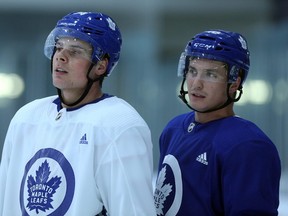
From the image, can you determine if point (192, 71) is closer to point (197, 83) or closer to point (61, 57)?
point (197, 83)

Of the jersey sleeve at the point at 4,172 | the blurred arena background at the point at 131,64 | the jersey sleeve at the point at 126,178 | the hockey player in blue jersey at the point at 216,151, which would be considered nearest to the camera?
the jersey sleeve at the point at 126,178

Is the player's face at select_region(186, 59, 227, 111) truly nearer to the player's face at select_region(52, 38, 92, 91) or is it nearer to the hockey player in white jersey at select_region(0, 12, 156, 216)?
the hockey player in white jersey at select_region(0, 12, 156, 216)

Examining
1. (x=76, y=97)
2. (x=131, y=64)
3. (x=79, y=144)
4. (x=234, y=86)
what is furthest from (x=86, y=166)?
(x=131, y=64)

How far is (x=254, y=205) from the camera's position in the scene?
207cm

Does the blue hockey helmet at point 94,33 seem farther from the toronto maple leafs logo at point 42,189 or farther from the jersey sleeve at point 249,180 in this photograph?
the jersey sleeve at point 249,180

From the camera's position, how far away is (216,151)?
7.06 ft

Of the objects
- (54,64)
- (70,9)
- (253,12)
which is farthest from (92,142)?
(253,12)

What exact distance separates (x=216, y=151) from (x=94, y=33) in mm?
498

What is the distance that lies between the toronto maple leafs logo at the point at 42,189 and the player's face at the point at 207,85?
0.50 metres

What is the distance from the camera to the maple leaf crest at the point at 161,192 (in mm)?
2259

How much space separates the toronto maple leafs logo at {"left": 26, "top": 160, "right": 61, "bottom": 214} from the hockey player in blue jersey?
0.39 meters

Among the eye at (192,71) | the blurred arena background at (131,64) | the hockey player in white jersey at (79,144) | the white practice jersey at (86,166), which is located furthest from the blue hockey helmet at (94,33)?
the blurred arena background at (131,64)

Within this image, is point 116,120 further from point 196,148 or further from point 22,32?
point 22,32

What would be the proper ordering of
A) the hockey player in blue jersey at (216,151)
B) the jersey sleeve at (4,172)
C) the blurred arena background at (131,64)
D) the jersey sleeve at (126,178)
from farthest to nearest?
the blurred arena background at (131,64) → the jersey sleeve at (4,172) → the hockey player in blue jersey at (216,151) → the jersey sleeve at (126,178)
